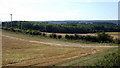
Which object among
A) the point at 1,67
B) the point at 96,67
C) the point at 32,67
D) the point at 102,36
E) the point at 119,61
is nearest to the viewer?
the point at 96,67

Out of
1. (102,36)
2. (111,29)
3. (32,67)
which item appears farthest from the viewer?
(111,29)

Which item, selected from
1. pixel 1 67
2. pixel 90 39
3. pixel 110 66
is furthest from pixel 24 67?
pixel 90 39

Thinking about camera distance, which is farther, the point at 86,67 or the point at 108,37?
the point at 108,37

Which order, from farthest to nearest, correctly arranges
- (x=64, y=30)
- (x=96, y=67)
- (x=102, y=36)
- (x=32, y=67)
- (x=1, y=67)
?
(x=64, y=30) → (x=102, y=36) → (x=1, y=67) → (x=32, y=67) → (x=96, y=67)

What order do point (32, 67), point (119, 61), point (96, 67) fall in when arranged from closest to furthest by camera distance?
point (96, 67) < point (119, 61) < point (32, 67)

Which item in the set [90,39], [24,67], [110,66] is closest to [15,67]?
[24,67]

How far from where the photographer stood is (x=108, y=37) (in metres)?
39.5

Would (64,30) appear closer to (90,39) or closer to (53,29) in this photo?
(53,29)

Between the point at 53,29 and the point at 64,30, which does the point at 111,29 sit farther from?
the point at 53,29

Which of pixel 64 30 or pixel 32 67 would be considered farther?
pixel 64 30

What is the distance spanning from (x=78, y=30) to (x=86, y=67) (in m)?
63.1

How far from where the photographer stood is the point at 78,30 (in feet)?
233

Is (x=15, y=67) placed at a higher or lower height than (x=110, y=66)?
lower

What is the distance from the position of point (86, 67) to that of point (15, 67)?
23.2 feet
